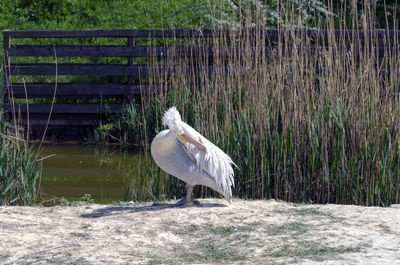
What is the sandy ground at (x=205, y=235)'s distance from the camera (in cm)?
397

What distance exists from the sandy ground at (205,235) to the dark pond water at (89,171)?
2.23m

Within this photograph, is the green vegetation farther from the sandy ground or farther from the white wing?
the white wing

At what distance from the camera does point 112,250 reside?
13.4 feet

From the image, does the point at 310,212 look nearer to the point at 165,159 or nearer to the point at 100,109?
the point at 165,159

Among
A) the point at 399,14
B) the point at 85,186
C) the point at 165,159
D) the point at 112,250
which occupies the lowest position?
the point at 85,186

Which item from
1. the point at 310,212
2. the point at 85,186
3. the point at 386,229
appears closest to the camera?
the point at 386,229

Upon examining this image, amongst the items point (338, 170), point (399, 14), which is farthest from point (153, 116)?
point (399, 14)

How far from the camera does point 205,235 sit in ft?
14.8

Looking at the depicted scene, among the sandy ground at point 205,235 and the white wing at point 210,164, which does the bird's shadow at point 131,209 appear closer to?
the sandy ground at point 205,235

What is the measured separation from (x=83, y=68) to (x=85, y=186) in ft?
12.0

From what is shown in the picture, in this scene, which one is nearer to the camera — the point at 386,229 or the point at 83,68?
the point at 386,229

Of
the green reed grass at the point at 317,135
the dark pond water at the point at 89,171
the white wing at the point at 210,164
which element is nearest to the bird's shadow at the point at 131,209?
the white wing at the point at 210,164

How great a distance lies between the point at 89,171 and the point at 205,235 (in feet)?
14.7

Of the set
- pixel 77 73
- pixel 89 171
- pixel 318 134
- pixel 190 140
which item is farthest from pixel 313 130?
pixel 77 73
